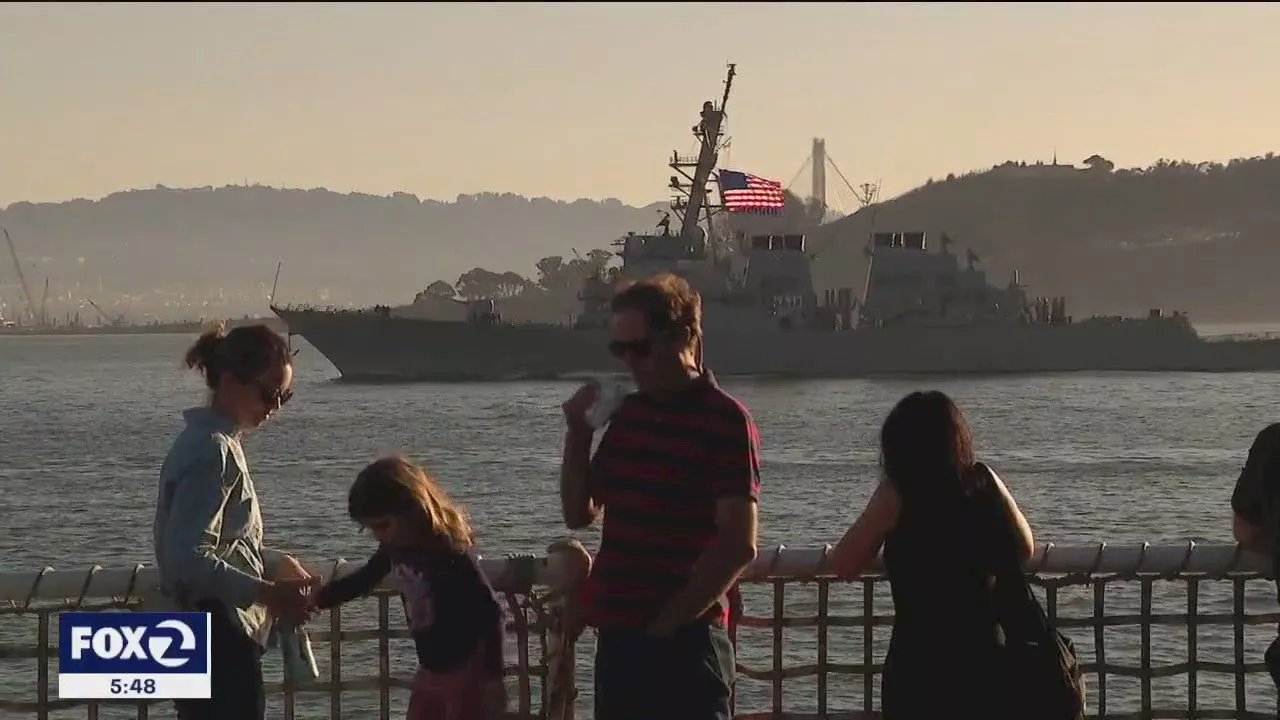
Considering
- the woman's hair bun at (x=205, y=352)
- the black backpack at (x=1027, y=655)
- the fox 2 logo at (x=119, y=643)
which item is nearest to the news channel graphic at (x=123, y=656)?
the fox 2 logo at (x=119, y=643)

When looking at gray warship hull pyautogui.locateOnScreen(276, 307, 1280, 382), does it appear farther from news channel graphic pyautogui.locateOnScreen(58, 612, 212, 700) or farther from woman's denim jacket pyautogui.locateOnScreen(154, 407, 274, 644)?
woman's denim jacket pyautogui.locateOnScreen(154, 407, 274, 644)

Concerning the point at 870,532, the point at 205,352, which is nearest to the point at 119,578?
the point at 205,352

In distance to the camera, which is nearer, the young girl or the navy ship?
the young girl

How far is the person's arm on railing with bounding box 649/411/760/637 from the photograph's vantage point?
3500 millimetres

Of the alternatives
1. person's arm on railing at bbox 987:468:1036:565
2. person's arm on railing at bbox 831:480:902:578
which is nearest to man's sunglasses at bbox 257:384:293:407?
person's arm on railing at bbox 831:480:902:578

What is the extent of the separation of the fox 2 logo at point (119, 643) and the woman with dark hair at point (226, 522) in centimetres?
22

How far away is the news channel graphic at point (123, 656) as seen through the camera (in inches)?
158

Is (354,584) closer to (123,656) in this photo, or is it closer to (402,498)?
(402,498)

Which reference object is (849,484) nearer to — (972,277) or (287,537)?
(287,537)

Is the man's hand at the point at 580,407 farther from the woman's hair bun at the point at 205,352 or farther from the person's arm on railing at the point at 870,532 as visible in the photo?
the woman's hair bun at the point at 205,352

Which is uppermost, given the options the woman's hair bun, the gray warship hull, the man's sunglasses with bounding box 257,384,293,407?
the woman's hair bun

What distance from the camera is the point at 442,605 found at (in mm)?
3844

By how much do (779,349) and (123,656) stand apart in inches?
2529

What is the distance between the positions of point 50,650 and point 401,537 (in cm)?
133
